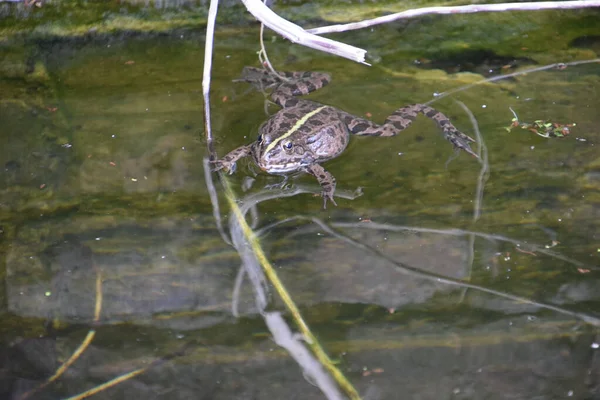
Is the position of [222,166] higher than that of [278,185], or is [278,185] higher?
[222,166]

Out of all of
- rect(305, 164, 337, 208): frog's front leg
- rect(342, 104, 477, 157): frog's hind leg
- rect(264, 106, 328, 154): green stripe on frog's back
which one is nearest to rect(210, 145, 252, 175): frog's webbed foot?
rect(264, 106, 328, 154): green stripe on frog's back

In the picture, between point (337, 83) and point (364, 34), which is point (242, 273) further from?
point (364, 34)

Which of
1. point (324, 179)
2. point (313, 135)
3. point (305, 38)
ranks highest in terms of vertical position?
point (305, 38)

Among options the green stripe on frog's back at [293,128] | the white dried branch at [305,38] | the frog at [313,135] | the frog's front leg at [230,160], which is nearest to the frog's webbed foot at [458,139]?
the frog at [313,135]

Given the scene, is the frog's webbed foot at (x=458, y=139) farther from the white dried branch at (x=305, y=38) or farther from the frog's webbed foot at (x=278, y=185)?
the white dried branch at (x=305, y=38)

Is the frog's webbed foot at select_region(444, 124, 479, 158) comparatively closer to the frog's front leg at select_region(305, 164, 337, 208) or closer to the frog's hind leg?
the frog's hind leg

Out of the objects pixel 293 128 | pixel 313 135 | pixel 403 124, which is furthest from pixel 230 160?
pixel 403 124

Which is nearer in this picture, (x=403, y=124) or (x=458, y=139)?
(x=458, y=139)

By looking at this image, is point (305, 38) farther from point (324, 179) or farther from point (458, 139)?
point (458, 139)
